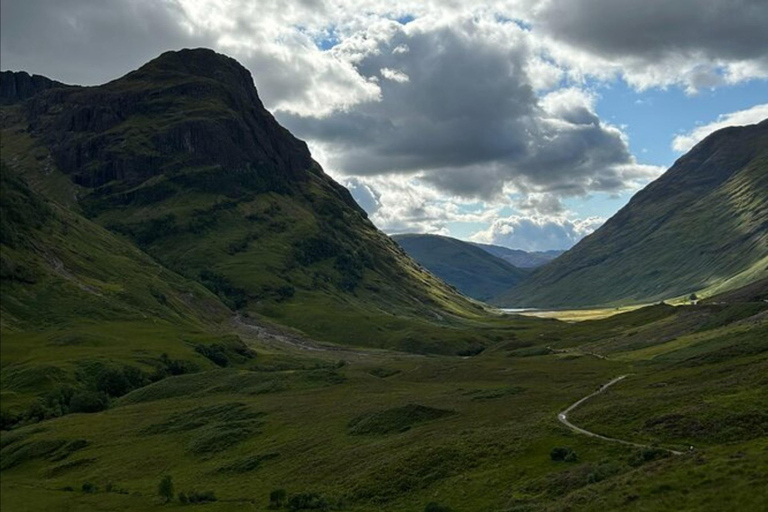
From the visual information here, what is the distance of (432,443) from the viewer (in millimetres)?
80938

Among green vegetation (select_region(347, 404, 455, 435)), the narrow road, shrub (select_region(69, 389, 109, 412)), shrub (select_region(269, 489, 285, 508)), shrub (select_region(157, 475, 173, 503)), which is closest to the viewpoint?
the narrow road

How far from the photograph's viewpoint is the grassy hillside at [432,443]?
56.5 meters

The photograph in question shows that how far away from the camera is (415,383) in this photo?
15512cm

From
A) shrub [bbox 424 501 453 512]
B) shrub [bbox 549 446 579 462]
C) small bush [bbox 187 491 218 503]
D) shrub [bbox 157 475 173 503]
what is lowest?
small bush [bbox 187 491 218 503]

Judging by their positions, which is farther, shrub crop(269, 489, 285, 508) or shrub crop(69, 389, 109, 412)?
shrub crop(69, 389, 109, 412)

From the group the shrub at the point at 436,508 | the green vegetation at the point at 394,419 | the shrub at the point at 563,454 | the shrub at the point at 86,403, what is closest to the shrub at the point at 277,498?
the shrub at the point at 436,508

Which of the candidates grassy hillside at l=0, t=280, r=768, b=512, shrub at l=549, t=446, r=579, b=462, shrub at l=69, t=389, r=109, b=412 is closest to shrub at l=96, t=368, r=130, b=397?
grassy hillside at l=0, t=280, r=768, b=512

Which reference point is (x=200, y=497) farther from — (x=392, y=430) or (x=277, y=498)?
(x=392, y=430)

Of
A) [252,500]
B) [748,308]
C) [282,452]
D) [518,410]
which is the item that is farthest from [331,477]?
[748,308]

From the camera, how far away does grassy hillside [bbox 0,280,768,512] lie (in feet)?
185

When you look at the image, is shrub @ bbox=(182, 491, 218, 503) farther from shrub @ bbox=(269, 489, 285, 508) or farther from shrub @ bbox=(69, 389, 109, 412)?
shrub @ bbox=(69, 389, 109, 412)

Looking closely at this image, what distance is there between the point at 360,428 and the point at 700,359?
65.4m

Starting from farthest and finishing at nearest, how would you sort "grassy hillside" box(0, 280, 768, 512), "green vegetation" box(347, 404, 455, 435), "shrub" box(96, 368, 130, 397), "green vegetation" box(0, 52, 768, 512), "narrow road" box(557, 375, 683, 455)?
1. "shrub" box(96, 368, 130, 397)
2. "green vegetation" box(347, 404, 455, 435)
3. "narrow road" box(557, 375, 683, 455)
4. "green vegetation" box(0, 52, 768, 512)
5. "grassy hillside" box(0, 280, 768, 512)

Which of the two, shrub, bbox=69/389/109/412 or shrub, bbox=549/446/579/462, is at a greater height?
shrub, bbox=549/446/579/462
